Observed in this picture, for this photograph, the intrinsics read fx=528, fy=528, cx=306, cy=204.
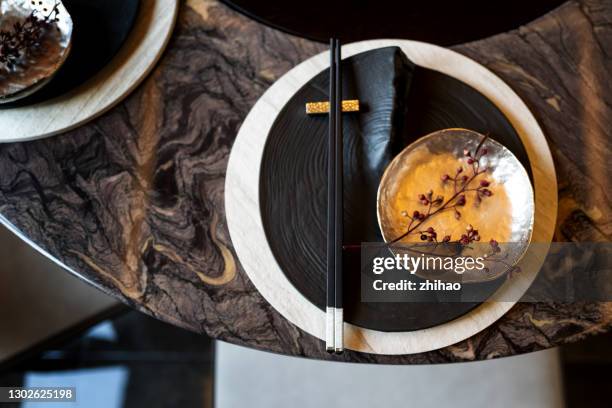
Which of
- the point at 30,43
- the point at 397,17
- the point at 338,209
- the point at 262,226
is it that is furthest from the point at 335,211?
the point at 30,43

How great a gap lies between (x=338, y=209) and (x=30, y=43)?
52 cm

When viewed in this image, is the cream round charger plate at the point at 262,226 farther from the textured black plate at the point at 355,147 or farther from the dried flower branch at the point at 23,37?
the dried flower branch at the point at 23,37

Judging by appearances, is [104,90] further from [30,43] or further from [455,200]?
[455,200]

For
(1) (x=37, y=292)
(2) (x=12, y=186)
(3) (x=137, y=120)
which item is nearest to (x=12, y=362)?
(1) (x=37, y=292)

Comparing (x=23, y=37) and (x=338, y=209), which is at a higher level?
(x=23, y=37)

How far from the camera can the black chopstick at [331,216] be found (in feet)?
2.25

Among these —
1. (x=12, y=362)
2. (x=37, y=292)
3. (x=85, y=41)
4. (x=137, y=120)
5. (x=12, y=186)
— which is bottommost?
(x=12, y=362)

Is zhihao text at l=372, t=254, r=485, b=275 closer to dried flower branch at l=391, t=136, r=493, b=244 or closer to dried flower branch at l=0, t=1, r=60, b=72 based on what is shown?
dried flower branch at l=391, t=136, r=493, b=244

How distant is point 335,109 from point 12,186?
1.62 ft

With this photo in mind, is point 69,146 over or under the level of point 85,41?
under

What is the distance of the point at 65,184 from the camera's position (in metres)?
0.78

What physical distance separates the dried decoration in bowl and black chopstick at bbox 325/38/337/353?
396 millimetres

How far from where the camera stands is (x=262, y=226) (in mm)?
→ 747

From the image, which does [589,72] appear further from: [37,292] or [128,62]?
[37,292]
